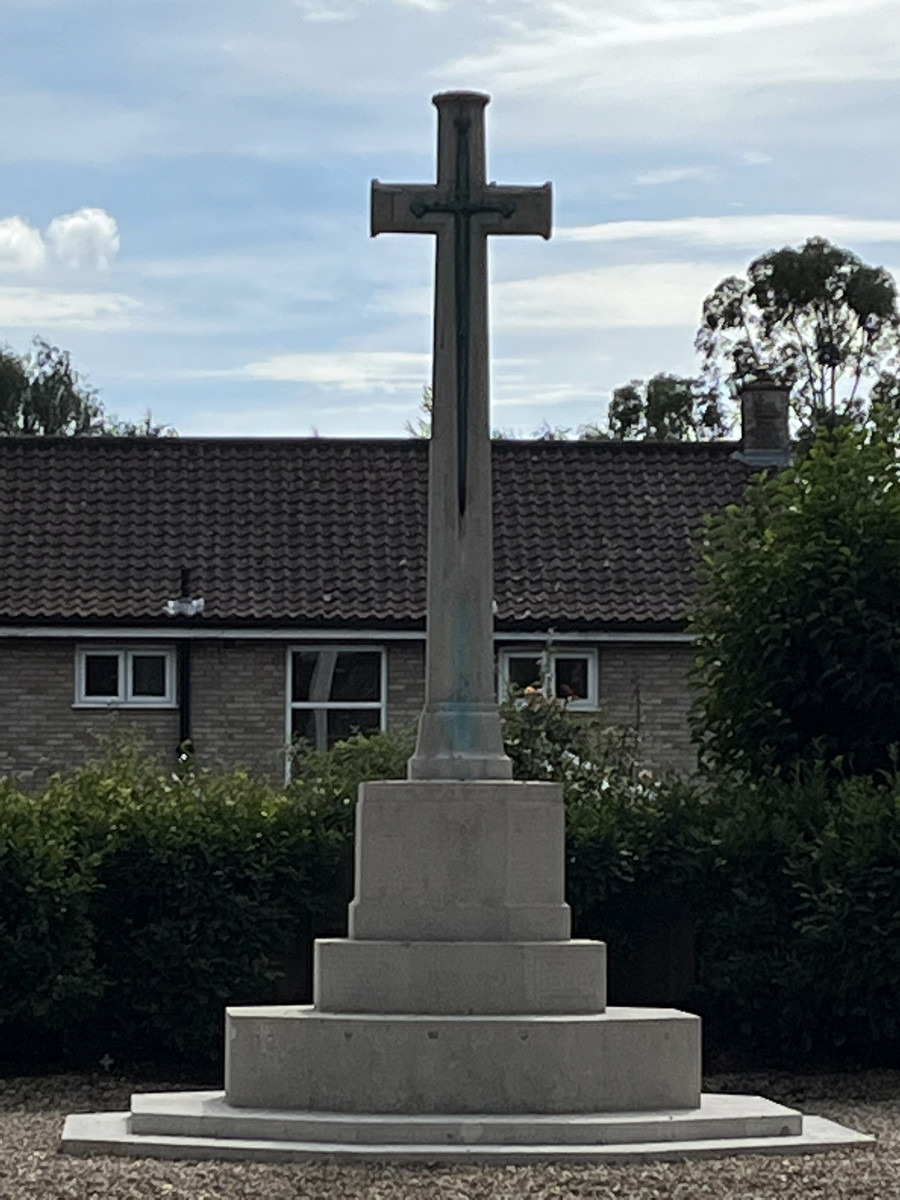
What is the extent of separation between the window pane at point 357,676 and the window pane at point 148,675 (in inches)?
74.0

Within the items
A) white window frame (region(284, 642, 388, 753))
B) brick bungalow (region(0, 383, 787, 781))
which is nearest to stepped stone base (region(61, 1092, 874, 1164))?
brick bungalow (region(0, 383, 787, 781))

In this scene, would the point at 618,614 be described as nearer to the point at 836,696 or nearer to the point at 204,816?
the point at 836,696

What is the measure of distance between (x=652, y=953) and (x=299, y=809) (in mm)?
2739

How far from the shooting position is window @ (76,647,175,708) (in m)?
25.5

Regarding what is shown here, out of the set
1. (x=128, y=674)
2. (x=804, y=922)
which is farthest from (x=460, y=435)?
(x=128, y=674)

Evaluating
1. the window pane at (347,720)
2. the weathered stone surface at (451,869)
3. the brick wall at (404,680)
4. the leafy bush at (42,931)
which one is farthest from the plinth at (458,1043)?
the window pane at (347,720)

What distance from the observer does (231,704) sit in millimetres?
25344

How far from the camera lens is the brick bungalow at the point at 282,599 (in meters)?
25.3

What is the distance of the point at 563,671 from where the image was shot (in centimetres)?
2595

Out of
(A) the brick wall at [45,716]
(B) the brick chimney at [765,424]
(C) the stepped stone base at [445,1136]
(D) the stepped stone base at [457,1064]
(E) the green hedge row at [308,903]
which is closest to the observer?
(C) the stepped stone base at [445,1136]

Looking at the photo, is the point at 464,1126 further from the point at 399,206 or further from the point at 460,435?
the point at 399,206

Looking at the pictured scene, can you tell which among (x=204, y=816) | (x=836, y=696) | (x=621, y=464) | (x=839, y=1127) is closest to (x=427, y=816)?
(x=839, y=1127)

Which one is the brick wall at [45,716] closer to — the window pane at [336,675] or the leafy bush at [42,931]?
the window pane at [336,675]

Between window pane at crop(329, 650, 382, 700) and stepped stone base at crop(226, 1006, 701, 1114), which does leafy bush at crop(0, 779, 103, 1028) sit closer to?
stepped stone base at crop(226, 1006, 701, 1114)
